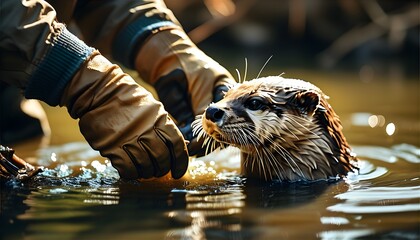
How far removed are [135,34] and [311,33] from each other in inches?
246

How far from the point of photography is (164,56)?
375cm

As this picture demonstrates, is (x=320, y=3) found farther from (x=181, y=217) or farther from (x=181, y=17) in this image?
(x=181, y=217)

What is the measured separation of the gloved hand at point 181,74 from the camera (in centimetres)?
362

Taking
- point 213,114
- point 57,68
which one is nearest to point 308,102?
point 213,114

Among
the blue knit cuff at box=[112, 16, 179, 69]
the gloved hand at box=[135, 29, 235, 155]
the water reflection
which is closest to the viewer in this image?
the water reflection

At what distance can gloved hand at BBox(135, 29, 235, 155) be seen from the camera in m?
3.62

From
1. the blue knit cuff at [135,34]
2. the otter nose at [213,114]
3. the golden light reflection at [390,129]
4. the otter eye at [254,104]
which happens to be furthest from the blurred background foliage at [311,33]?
the otter nose at [213,114]

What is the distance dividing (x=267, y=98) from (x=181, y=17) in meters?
6.83

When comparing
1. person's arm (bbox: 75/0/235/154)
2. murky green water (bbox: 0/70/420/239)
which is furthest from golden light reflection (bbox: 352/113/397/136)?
person's arm (bbox: 75/0/235/154)

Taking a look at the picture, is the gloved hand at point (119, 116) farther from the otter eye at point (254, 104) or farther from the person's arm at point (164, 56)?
the person's arm at point (164, 56)

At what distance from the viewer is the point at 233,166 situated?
12.8 feet

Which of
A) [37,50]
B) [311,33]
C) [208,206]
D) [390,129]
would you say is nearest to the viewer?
[208,206]

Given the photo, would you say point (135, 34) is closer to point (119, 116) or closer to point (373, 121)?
point (119, 116)

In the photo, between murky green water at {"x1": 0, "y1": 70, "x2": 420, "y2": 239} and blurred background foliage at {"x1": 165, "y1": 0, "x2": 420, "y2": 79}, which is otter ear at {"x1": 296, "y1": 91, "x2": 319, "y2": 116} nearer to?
murky green water at {"x1": 0, "y1": 70, "x2": 420, "y2": 239}
